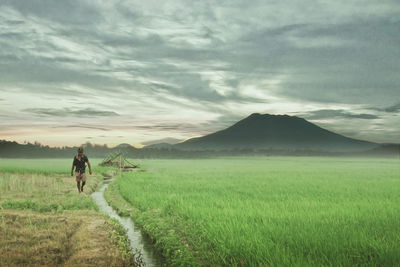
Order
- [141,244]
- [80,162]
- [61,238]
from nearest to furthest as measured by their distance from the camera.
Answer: [61,238] → [141,244] → [80,162]

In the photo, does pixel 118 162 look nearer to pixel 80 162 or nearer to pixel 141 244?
pixel 80 162

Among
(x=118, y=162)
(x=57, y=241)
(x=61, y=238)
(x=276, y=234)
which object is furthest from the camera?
(x=118, y=162)

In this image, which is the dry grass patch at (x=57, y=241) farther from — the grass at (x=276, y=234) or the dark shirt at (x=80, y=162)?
the dark shirt at (x=80, y=162)

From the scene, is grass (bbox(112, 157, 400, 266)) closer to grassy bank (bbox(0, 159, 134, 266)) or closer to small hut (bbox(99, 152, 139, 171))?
grassy bank (bbox(0, 159, 134, 266))

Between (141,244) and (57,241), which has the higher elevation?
(57,241)

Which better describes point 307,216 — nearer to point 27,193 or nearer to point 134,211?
point 134,211

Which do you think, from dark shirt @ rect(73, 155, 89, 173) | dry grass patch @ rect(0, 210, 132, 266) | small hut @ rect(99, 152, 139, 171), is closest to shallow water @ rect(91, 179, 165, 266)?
dry grass patch @ rect(0, 210, 132, 266)

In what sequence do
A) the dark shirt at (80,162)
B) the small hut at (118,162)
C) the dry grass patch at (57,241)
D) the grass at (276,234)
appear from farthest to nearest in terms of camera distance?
1. the small hut at (118,162)
2. the dark shirt at (80,162)
3. the dry grass patch at (57,241)
4. the grass at (276,234)

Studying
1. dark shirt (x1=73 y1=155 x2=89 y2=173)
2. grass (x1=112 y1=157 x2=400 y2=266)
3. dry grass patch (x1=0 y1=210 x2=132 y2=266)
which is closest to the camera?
grass (x1=112 y1=157 x2=400 y2=266)

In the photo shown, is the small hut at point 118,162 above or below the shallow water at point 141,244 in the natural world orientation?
above

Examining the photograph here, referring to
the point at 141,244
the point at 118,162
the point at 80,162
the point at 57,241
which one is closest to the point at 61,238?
the point at 57,241

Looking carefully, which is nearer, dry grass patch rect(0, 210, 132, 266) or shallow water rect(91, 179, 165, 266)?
dry grass patch rect(0, 210, 132, 266)

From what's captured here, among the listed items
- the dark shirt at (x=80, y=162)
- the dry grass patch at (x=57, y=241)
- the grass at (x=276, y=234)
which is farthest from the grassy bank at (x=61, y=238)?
the dark shirt at (x=80, y=162)

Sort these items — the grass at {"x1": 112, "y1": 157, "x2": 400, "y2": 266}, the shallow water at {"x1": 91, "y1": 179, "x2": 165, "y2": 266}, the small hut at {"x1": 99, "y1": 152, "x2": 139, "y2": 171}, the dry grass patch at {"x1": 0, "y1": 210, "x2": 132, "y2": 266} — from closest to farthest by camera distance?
1. the grass at {"x1": 112, "y1": 157, "x2": 400, "y2": 266}
2. the dry grass patch at {"x1": 0, "y1": 210, "x2": 132, "y2": 266}
3. the shallow water at {"x1": 91, "y1": 179, "x2": 165, "y2": 266}
4. the small hut at {"x1": 99, "y1": 152, "x2": 139, "y2": 171}
